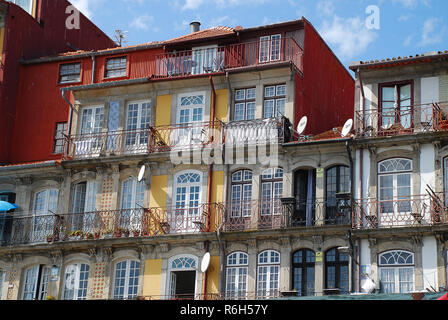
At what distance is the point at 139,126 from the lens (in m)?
34.5

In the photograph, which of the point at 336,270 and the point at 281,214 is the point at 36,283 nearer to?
the point at 281,214

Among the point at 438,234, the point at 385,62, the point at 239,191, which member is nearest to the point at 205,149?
the point at 239,191

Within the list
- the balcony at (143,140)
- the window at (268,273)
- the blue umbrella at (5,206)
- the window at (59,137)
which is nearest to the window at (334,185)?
the window at (268,273)

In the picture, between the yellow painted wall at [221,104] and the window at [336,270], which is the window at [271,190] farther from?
the yellow painted wall at [221,104]

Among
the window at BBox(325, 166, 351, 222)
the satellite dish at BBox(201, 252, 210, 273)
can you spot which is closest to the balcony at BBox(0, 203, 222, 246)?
the satellite dish at BBox(201, 252, 210, 273)

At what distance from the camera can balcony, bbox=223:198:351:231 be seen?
98.4ft

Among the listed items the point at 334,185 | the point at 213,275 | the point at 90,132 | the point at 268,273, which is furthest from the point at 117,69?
the point at 268,273

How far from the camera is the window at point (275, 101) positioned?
32469 mm

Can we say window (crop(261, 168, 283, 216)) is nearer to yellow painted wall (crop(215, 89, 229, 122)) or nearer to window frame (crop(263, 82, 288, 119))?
window frame (crop(263, 82, 288, 119))

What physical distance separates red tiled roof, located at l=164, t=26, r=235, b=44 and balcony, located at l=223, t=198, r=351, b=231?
23.0 feet

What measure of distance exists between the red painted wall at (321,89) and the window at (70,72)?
1011 centimetres

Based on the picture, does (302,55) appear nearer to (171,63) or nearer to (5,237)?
(171,63)

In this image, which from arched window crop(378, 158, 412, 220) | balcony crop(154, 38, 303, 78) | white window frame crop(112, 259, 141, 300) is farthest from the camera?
balcony crop(154, 38, 303, 78)

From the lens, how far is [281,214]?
30359mm
